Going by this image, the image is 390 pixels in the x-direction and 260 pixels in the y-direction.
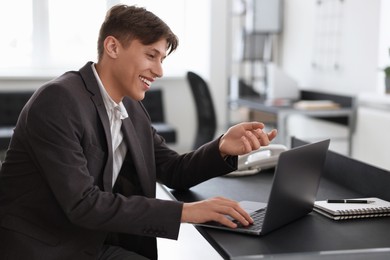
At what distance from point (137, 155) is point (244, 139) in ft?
1.10

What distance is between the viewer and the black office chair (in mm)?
4684

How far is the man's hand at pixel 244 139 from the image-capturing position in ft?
5.74

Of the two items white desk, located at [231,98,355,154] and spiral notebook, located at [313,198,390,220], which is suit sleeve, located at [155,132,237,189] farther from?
white desk, located at [231,98,355,154]

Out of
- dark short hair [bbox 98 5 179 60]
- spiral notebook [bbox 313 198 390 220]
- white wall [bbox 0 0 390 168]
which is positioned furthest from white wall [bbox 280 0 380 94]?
dark short hair [bbox 98 5 179 60]

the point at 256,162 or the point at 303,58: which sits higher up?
the point at 303,58

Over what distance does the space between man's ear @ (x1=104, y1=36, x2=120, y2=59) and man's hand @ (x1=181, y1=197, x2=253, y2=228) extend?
500mm

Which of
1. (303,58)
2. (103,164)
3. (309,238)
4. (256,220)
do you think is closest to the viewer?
(309,238)

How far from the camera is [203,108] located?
4.73 meters

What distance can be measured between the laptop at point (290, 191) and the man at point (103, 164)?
0.06 meters

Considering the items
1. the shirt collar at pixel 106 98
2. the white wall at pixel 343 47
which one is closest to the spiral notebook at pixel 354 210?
the shirt collar at pixel 106 98

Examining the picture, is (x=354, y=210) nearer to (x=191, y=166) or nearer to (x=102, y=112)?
(x=191, y=166)

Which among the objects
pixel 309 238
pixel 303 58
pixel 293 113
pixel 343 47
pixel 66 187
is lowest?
pixel 293 113

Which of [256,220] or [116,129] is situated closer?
[256,220]

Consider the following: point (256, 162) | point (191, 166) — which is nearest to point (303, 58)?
point (256, 162)
